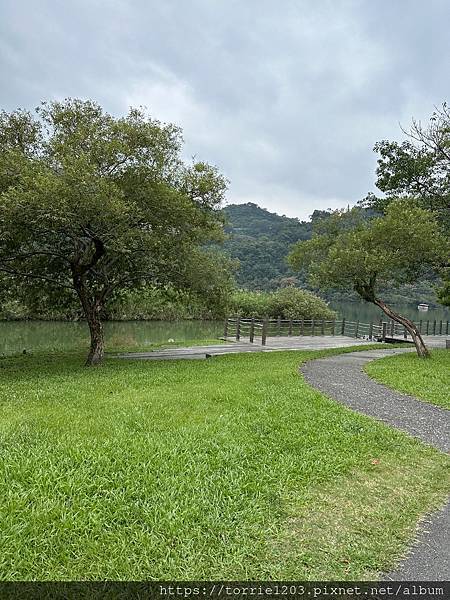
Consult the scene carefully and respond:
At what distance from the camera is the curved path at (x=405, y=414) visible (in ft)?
8.60

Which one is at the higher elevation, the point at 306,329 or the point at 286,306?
the point at 286,306

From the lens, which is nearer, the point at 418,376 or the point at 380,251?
the point at 418,376

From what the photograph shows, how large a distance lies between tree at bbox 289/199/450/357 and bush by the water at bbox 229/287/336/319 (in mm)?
17130

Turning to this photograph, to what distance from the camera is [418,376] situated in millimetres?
9773

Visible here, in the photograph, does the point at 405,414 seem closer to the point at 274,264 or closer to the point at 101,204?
the point at 101,204

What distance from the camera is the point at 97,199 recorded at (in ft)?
27.9

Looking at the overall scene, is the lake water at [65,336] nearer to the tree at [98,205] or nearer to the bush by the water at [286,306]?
the bush by the water at [286,306]

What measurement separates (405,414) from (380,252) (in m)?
7.52

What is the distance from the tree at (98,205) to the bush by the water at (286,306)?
20250mm

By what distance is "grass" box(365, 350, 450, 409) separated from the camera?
7.86m

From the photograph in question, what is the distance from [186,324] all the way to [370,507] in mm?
30827

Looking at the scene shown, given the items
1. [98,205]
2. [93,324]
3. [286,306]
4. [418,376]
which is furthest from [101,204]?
[286,306]

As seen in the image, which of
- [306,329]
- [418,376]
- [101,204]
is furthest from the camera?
[306,329]

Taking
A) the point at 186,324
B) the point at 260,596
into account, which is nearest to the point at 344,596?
the point at 260,596
